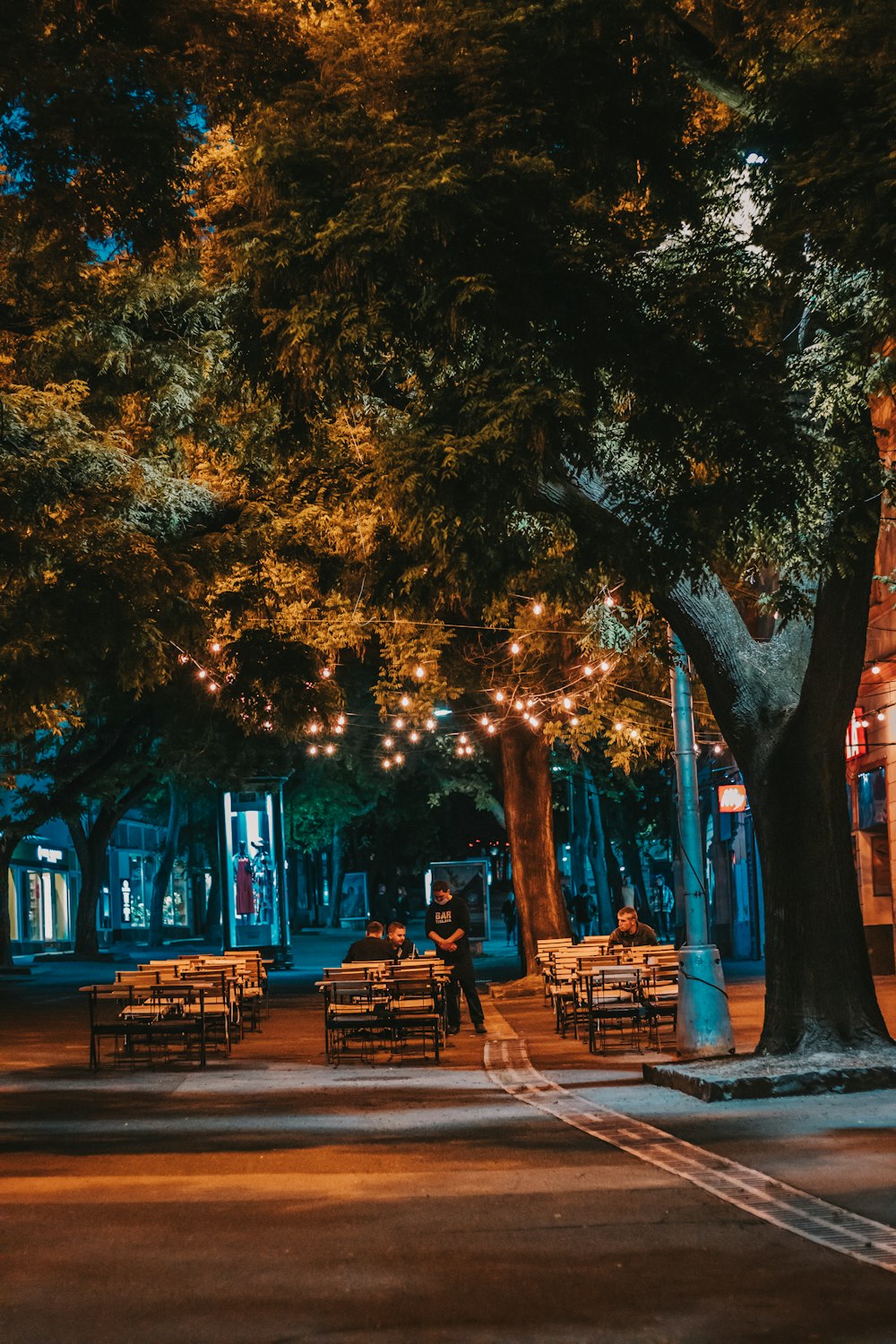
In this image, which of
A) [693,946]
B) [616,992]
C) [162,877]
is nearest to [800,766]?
[693,946]

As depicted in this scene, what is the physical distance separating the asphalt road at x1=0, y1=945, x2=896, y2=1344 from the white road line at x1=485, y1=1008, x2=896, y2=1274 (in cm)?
13

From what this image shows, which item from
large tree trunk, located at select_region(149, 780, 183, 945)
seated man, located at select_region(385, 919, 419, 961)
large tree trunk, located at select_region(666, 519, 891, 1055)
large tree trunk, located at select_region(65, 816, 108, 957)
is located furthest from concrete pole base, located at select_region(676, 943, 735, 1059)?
large tree trunk, located at select_region(149, 780, 183, 945)

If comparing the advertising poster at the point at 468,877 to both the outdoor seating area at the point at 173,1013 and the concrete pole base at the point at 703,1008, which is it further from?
the concrete pole base at the point at 703,1008

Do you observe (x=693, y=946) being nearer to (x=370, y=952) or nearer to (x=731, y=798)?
(x=370, y=952)

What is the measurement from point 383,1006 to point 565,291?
8.97m

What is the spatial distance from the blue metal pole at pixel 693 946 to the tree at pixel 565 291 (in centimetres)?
243

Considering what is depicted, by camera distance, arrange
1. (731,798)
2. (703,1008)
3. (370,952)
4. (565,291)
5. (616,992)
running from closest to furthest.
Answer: (565,291)
(703,1008)
(616,992)
(370,952)
(731,798)

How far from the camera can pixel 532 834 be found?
31.1 m

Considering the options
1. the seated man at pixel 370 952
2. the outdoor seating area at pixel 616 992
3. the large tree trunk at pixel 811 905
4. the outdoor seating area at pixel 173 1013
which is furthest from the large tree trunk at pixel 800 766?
the seated man at pixel 370 952

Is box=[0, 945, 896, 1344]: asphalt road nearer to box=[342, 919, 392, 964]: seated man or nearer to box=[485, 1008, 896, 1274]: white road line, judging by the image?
box=[485, 1008, 896, 1274]: white road line

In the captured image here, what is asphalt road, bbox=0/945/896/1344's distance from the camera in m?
6.16

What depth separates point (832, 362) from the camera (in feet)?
41.3

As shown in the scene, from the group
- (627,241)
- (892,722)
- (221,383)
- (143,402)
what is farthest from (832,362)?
(892,722)

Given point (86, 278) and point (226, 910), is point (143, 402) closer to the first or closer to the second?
point (86, 278)
